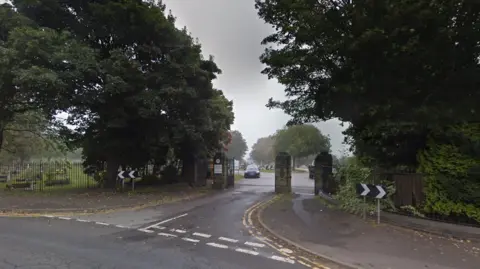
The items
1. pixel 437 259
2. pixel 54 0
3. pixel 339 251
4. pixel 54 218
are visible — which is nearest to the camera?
pixel 437 259

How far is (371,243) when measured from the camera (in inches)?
324

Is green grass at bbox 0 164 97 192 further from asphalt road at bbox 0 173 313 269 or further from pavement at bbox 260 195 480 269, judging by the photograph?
pavement at bbox 260 195 480 269

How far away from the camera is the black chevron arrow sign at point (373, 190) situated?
999cm

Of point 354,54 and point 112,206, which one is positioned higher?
point 354,54

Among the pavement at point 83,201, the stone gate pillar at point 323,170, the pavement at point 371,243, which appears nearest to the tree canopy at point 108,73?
the pavement at point 83,201

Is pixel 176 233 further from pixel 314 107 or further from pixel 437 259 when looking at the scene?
pixel 314 107

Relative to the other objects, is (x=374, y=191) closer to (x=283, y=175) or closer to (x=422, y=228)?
A: (x=422, y=228)

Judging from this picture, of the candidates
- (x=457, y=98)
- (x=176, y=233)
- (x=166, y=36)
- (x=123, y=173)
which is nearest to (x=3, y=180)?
(x=123, y=173)

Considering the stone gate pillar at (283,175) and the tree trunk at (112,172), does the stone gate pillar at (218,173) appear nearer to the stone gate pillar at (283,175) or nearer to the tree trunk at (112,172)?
the stone gate pillar at (283,175)

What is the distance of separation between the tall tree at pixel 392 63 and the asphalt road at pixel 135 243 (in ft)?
18.1

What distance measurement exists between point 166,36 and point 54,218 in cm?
1064

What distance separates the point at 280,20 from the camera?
14383 mm

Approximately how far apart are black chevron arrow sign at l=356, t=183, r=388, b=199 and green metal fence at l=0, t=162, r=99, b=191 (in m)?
17.9

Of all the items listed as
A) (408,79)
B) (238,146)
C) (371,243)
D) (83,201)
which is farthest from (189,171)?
(238,146)
